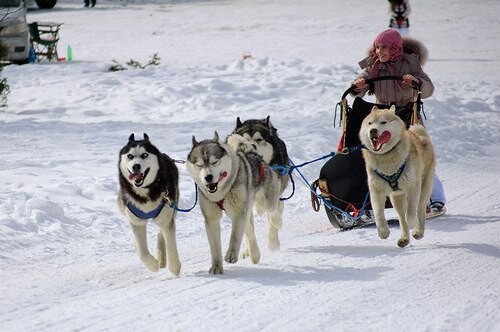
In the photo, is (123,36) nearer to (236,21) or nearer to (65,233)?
(236,21)

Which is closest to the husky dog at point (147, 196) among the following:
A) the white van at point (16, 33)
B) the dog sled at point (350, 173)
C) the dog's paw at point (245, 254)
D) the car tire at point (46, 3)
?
the dog's paw at point (245, 254)

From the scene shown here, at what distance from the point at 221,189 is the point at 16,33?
12911mm

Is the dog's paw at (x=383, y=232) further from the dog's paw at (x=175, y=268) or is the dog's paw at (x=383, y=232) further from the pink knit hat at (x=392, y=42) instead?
the pink knit hat at (x=392, y=42)

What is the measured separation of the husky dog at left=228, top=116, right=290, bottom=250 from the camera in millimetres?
6004

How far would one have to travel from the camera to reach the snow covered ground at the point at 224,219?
13.9 feet

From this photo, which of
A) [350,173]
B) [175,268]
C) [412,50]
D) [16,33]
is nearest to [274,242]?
[350,173]

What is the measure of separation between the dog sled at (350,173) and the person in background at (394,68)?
7cm

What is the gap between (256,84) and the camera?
555 inches

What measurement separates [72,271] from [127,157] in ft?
2.89

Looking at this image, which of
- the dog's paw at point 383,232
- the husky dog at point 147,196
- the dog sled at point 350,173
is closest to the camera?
the husky dog at point 147,196

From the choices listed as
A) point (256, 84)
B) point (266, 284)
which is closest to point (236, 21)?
point (256, 84)

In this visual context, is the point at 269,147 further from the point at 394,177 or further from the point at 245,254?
the point at 394,177

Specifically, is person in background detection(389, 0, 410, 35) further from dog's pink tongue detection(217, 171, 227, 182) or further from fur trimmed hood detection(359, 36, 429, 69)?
dog's pink tongue detection(217, 171, 227, 182)

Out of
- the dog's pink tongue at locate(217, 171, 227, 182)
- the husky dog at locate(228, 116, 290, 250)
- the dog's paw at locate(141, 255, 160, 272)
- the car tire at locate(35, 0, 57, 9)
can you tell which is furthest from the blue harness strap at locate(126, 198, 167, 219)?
the car tire at locate(35, 0, 57, 9)
